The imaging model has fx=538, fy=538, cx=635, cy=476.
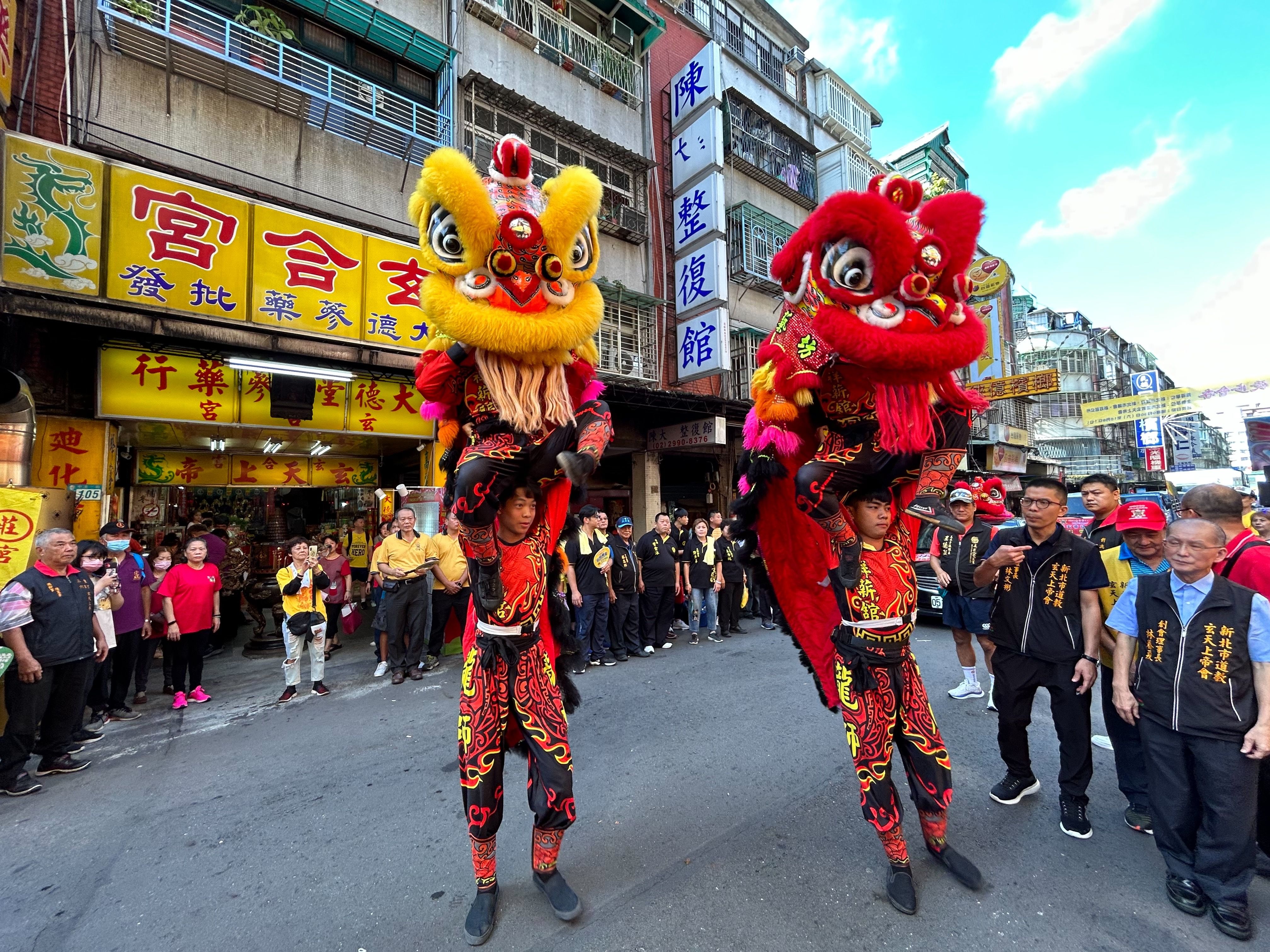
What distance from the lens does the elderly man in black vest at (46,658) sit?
331 centimetres

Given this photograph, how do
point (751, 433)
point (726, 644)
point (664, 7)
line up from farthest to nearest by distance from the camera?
point (664, 7), point (726, 644), point (751, 433)

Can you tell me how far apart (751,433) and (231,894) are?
307 centimetres

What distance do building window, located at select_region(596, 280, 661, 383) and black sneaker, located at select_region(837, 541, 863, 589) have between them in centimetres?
823

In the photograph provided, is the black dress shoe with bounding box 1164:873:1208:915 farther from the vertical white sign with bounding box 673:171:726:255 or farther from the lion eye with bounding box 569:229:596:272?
the vertical white sign with bounding box 673:171:726:255

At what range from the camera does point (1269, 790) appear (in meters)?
2.33

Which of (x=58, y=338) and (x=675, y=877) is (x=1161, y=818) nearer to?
(x=675, y=877)

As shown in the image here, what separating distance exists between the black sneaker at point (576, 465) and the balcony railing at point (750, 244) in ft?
37.1

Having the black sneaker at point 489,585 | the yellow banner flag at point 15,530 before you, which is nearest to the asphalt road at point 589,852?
the black sneaker at point 489,585

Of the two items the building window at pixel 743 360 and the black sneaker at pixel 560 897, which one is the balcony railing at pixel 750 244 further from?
the black sneaker at pixel 560 897

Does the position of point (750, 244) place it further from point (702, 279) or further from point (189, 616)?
point (189, 616)

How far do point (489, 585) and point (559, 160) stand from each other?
10436mm

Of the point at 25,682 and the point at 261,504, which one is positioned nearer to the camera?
the point at 25,682

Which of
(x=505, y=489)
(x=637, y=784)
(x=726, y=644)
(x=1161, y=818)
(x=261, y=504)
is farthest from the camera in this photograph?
(x=261, y=504)

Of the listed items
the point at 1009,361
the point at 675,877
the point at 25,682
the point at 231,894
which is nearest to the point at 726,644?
the point at 675,877
